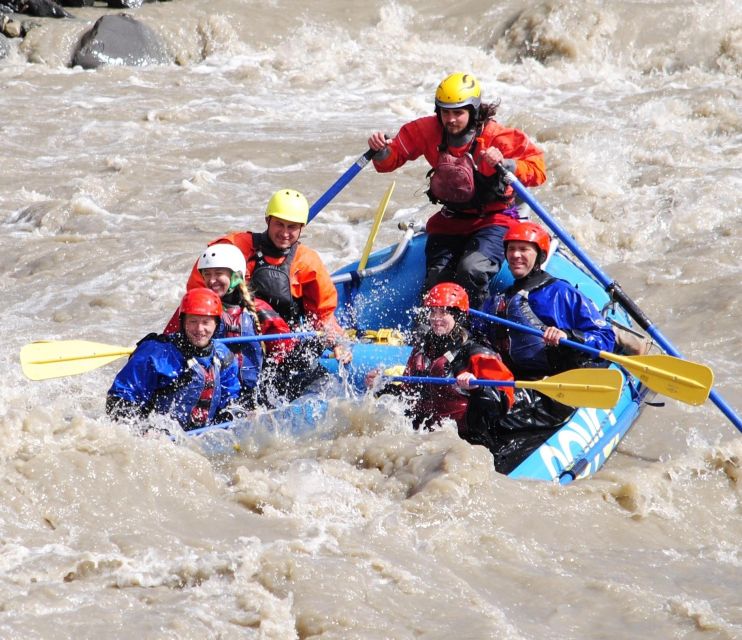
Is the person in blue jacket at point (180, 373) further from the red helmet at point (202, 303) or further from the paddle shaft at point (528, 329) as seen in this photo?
the paddle shaft at point (528, 329)

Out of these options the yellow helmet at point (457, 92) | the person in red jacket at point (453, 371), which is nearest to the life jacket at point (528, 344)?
the person in red jacket at point (453, 371)

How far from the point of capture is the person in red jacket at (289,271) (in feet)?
19.6

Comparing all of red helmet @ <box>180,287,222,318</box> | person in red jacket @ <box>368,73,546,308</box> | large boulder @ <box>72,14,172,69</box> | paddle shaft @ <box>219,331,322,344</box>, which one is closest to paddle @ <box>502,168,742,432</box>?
person in red jacket @ <box>368,73,546,308</box>

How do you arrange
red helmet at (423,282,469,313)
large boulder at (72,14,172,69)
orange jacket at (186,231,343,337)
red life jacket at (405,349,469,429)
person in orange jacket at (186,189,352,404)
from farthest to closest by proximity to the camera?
large boulder at (72,14,172,69), orange jacket at (186,231,343,337), person in orange jacket at (186,189,352,404), red life jacket at (405,349,469,429), red helmet at (423,282,469,313)

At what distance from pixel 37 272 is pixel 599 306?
4835 millimetres

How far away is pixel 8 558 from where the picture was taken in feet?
12.2

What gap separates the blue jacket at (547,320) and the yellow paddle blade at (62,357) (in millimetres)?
1981

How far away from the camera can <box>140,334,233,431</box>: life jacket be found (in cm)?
520

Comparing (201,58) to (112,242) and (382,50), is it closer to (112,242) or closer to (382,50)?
(382,50)

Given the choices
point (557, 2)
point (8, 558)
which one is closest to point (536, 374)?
point (8, 558)

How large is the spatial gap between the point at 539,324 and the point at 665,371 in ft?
2.19

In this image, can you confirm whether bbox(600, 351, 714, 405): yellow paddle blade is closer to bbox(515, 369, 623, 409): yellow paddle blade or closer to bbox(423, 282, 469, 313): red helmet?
bbox(515, 369, 623, 409): yellow paddle blade

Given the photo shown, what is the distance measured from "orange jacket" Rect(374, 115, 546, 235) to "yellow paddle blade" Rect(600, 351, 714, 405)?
1.32 m

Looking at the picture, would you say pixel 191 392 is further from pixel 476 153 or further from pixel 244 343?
pixel 476 153
